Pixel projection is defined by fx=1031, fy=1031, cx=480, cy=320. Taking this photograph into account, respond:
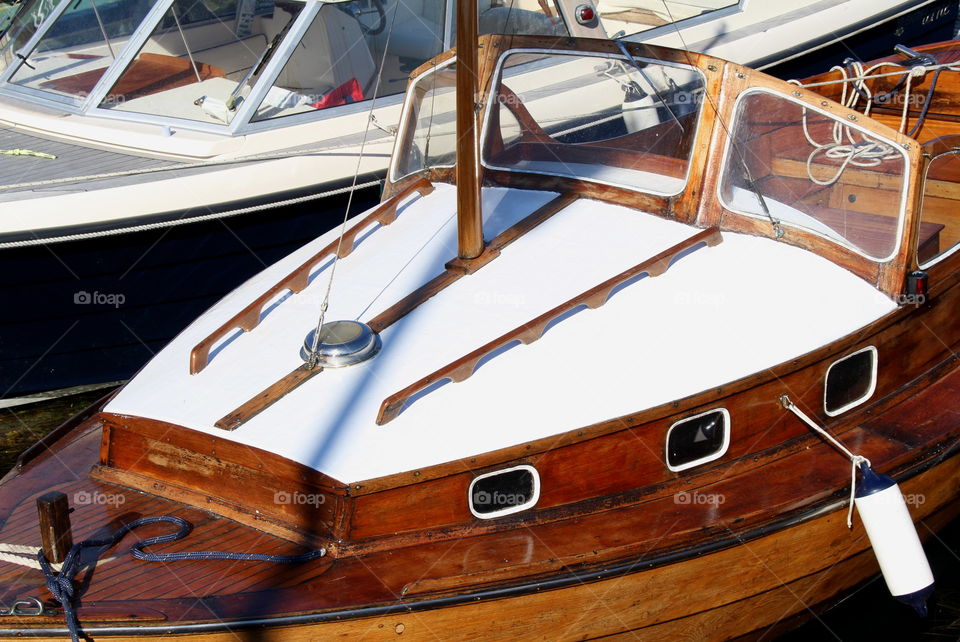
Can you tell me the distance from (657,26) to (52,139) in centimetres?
447

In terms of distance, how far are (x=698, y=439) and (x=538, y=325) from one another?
748mm

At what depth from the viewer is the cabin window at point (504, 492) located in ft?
11.8

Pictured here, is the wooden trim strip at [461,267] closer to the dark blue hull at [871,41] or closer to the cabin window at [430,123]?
the cabin window at [430,123]

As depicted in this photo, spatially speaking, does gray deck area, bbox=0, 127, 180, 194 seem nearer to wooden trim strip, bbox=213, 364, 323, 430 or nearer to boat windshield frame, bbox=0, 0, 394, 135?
boat windshield frame, bbox=0, 0, 394, 135

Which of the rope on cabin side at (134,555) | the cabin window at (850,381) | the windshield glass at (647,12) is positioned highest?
the windshield glass at (647,12)

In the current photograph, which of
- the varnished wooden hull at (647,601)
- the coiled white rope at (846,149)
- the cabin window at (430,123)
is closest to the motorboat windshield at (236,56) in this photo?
the cabin window at (430,123)

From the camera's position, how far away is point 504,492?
365cm

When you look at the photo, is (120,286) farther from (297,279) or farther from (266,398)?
(266,398)

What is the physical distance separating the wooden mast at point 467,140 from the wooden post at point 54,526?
5.90 ft

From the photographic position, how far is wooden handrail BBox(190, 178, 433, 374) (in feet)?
13.4

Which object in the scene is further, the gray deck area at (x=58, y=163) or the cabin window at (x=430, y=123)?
the gray deck area at (x=58, y=163)

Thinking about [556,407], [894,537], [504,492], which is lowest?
[894,537]

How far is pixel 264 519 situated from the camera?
3615mm

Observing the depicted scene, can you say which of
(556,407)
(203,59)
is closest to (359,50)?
(203,59)
